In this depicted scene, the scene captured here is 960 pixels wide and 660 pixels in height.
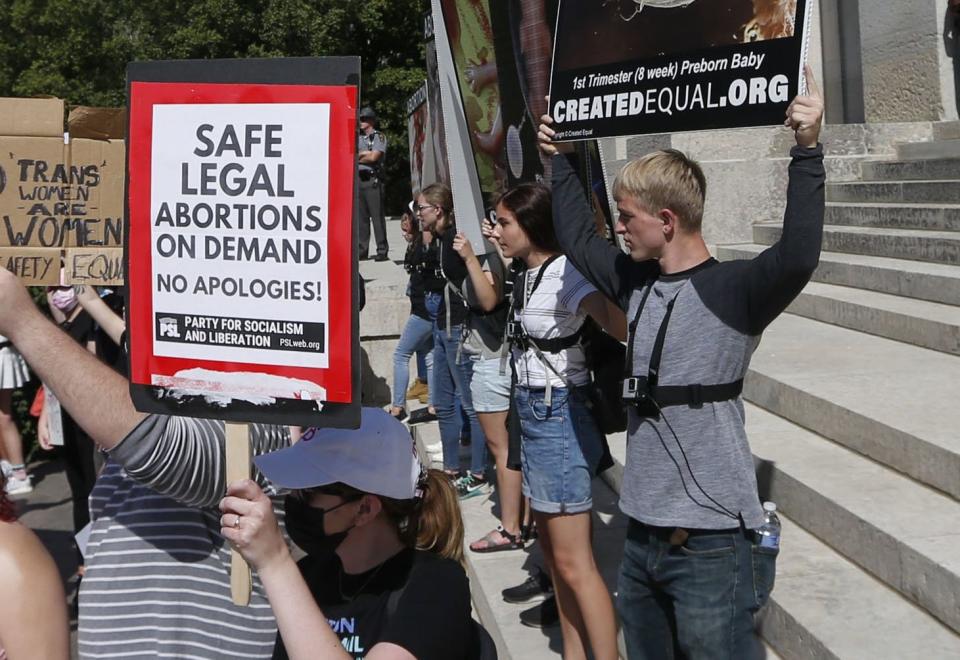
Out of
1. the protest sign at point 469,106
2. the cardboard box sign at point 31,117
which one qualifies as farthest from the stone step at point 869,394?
the cardboard box sign at point 31,117

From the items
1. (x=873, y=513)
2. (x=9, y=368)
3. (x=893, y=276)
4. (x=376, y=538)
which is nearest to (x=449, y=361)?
(x=893, y=276)

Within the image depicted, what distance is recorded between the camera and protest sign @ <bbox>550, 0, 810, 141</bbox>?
2.80 m

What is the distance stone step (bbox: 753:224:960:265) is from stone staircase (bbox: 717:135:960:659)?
0.04ft

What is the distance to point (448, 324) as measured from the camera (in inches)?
252

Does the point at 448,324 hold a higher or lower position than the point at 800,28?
lower

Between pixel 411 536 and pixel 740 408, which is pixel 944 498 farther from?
pixel 411 536

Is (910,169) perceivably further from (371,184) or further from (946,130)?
(371,184)

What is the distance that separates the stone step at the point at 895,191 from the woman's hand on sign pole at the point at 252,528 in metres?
6.18

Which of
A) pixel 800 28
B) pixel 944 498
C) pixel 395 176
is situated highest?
pixel 395 176

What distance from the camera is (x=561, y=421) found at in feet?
12.4

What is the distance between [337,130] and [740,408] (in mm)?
1402

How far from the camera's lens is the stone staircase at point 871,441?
316 centimetres

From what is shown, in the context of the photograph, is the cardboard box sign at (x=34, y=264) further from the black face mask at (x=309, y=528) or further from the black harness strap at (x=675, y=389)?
the black harness strap at (x=675, y=389)

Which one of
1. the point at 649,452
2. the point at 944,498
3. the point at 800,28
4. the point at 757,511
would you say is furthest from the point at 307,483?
the point at 944,498
